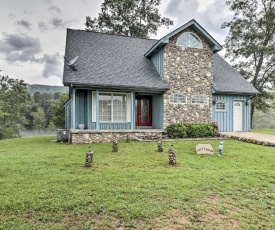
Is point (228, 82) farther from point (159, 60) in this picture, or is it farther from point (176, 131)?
point (176, 131)

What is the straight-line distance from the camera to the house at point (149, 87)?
1124 centimetres

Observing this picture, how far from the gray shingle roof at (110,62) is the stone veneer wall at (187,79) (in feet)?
2.84

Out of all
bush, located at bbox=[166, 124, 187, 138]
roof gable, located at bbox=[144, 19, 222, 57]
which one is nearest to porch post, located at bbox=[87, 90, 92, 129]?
bush, located at bbox=[166, 124, 187, 138]

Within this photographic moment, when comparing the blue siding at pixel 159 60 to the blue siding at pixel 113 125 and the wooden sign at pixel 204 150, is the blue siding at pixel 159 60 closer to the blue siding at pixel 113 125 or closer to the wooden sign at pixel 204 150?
the blue siding at pixel 113 125

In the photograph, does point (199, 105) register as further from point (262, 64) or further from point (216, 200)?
point (262, 64)

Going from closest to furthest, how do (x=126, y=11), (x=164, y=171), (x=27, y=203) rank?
(x=27, y=203)
(x=164, y=171)
(x=126, y=11)

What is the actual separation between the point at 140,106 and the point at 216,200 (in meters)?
9.63

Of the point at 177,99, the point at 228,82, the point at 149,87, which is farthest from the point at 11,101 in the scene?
the point at 228,82

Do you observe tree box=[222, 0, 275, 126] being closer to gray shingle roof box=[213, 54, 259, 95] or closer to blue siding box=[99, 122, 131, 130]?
gray shingle roof box=[213, 54, 259, 95]

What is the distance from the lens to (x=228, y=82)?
1431 centimetres

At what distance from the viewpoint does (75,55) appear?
12.6 meters

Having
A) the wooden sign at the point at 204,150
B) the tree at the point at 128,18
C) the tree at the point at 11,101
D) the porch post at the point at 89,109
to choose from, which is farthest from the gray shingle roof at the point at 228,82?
the tree at the point at 11,101

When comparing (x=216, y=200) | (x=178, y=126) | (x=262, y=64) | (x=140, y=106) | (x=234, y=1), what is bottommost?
(x=216, y=200)

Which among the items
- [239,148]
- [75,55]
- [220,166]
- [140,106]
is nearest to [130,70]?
[140,106]
